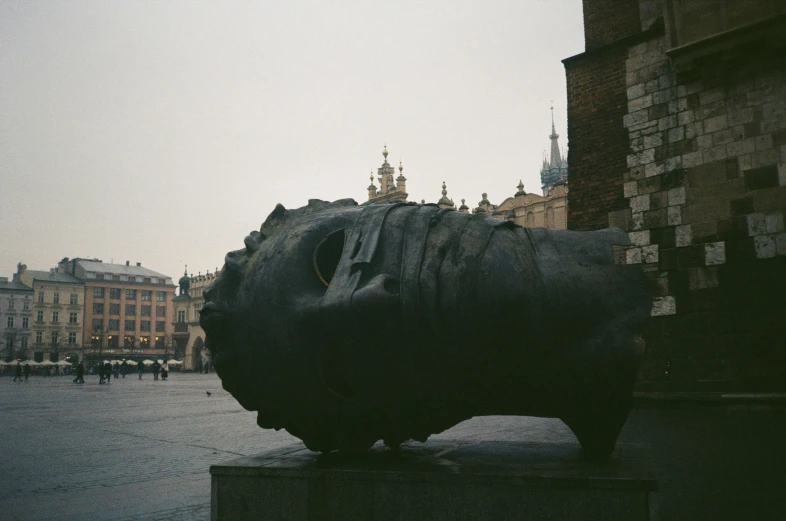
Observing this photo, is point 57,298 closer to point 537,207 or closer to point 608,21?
point 537,207

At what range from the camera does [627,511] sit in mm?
2197

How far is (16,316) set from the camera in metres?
88.5

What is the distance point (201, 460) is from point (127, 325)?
330ft

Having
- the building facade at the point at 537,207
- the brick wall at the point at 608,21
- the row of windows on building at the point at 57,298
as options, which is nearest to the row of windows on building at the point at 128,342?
the row of windows on building at the point at 57,298

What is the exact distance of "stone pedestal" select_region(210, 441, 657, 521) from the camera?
7.38ft

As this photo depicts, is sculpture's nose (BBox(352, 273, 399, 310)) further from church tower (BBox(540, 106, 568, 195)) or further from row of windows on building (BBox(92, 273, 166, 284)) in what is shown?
church tower (BBox(540, 106, 568, 195))

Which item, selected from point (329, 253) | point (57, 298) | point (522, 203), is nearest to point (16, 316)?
point (57, 298)

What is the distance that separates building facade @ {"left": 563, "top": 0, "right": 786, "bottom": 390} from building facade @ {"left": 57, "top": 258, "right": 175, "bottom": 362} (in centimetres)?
9437

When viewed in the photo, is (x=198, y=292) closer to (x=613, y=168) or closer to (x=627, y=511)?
(x=613, y=168)

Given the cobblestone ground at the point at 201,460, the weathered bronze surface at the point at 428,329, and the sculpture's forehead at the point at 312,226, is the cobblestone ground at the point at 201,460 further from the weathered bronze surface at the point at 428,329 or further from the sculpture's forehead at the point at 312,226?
the sculpture's forehead at the point at 312,226

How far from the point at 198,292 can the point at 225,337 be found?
308 ft

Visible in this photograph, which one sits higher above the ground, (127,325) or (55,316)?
(55,316)

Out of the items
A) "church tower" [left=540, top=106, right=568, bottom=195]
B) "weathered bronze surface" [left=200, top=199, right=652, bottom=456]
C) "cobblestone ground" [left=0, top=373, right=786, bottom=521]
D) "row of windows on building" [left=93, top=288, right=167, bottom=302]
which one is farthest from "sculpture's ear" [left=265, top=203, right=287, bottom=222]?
"church tower" [left=540, top=106, right=568, bottom=195]

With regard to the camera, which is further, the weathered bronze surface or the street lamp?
the street lamp
